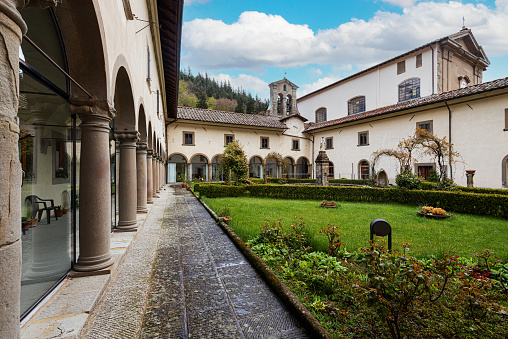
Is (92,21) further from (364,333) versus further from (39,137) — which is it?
(364,333)

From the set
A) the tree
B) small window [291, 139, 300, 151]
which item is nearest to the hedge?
the tree

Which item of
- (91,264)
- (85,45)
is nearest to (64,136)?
(85,45)

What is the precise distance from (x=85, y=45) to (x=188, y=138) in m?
21.4

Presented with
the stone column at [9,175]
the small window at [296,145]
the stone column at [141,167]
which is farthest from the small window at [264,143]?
the stone column at [9,175]

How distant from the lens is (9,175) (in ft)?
3.96

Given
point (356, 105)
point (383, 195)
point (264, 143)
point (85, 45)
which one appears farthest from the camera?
point (356, 105)

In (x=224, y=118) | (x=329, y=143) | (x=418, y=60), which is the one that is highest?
(x=418, y=60)

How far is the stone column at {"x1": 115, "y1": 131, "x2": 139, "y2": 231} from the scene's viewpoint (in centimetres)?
525

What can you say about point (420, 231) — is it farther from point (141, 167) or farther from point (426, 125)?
point (426, 125)

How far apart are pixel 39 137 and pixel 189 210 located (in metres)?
6.21

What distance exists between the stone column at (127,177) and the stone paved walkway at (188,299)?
2.75ft

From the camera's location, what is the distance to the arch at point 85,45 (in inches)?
107

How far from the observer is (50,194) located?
10.2ft

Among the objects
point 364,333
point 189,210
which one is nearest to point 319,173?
point 189,210
